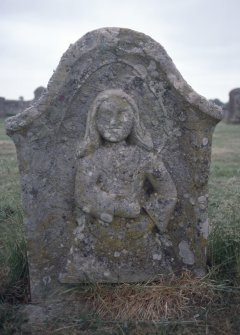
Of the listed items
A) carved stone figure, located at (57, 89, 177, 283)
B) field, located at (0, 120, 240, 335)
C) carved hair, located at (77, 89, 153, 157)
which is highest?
carved hair, located at (77, 89, 153, 157)

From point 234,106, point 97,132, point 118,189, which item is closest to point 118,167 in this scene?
point 118,189

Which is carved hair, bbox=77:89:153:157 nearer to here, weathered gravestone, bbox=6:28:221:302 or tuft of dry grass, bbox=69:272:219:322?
weathered gravestone, bbox=6:28:221:302

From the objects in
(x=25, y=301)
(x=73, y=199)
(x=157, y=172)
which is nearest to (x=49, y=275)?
(x=25, y=301)

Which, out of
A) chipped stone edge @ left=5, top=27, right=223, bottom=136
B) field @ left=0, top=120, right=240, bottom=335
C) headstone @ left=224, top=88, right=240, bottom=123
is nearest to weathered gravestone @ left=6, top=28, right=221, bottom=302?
chipped stone edge @ left=5, top=27, right=223, bottom=136

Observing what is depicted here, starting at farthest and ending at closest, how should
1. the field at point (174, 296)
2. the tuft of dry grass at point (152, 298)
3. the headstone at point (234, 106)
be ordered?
1. the headstone at point (234, 106)
2. the tuft of dry grass at point (152, 298)
3. the field at point (174, 296)

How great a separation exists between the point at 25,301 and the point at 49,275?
0.26 meters

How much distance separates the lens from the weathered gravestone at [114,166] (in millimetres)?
3289

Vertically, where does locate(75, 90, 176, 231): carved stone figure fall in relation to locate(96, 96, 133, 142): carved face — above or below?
below

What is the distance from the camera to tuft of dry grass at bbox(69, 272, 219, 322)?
3.17m

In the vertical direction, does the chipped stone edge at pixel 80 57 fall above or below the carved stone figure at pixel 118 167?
above

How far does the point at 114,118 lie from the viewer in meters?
3.28

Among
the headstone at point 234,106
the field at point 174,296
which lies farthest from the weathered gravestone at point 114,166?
the headstone at point 234,106

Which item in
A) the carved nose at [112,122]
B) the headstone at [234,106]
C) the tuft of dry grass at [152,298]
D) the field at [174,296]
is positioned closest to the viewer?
the field at [174,296]

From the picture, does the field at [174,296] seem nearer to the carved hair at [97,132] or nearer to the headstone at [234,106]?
the carved hair at [97,132]
